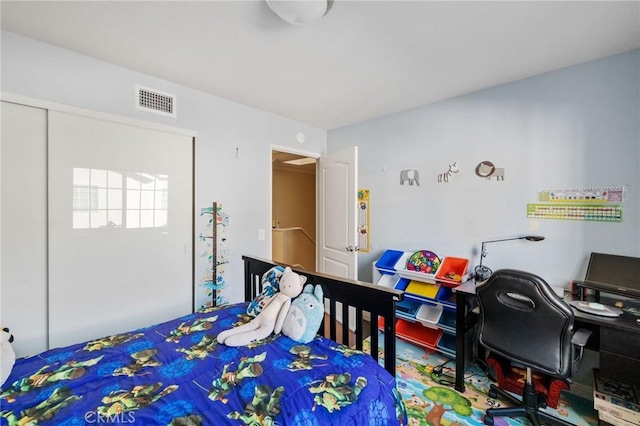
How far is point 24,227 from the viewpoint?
177 cm

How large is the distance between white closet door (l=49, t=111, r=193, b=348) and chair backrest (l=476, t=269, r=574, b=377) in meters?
2.43

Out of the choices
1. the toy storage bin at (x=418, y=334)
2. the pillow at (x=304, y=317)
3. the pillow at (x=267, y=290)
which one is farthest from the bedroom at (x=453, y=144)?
the pillow at (x=304, y=317)

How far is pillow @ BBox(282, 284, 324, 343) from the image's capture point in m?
1.48

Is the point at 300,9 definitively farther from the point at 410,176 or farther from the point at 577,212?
the point at 577,212

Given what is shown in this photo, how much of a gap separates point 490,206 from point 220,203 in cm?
252

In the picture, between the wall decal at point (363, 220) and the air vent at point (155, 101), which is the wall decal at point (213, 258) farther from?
the wall decal at point (363, 220)

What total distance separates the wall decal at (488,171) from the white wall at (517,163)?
0.04 meters

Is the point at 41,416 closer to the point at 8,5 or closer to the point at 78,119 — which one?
the point at 78,119

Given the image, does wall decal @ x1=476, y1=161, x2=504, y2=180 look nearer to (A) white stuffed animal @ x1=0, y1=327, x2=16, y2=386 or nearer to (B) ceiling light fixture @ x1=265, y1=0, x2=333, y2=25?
(B) ceiling light fixture @ x1=265, y1=0, x2=333, y2=25

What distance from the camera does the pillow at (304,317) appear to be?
148 cm

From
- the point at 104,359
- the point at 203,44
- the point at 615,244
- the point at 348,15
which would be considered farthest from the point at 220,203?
the point at 615,244

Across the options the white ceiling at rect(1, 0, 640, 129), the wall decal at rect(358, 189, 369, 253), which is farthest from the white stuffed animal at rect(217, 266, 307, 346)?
the wall decal at rect(358, 189, 369, 253)

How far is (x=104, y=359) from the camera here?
1.29 meters

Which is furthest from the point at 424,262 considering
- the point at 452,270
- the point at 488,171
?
the point at 488,171
